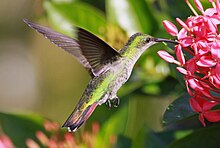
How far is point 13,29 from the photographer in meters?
6.69

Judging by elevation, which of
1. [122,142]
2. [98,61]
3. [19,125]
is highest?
[98,61]

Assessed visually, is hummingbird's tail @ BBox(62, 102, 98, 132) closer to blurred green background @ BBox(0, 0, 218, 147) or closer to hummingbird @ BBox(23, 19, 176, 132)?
hummingbird @ BBox(23, 19, 176, 132)

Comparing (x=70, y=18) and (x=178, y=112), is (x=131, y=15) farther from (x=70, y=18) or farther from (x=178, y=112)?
(x=178, y=112)

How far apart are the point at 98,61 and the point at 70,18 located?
0.50 metres

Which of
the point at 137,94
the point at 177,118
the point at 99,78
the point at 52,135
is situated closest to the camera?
the point at 177,118

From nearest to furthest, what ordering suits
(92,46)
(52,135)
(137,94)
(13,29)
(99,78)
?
(92,46) < (99,78) < (52,135) < (137,94) < (13,29)

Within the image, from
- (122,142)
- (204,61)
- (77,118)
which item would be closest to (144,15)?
(122,142)

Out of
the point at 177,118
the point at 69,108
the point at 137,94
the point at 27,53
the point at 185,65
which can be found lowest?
the point at 69,108

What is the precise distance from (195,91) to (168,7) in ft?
2.56

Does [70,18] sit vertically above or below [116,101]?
above

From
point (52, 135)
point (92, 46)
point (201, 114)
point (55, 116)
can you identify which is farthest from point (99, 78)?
point (55, 116)

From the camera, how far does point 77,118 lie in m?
1.59

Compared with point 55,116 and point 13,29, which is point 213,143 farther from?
point 13,29

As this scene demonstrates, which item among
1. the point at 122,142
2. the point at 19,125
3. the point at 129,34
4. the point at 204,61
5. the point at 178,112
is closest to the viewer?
the point at 204,61
